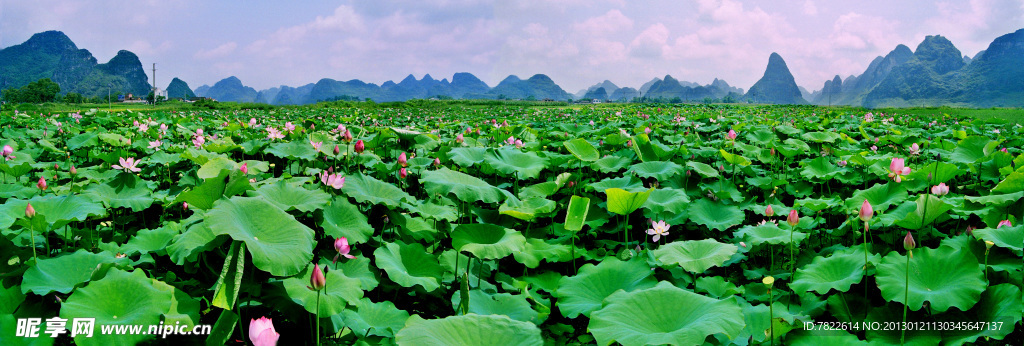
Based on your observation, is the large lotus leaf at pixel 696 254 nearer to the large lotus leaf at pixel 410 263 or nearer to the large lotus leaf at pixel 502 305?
the large lotus leaf at pixel 502 305

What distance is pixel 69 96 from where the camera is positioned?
44.5m

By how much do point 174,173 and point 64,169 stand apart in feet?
2.96

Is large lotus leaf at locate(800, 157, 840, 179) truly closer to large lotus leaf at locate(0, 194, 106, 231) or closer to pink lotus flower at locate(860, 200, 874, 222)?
pink lotus flower at locate(860, 200, 874, 222)

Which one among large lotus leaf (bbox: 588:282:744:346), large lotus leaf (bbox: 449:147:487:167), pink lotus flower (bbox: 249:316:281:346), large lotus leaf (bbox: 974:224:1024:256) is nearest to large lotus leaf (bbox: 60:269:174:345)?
pink lotus flower (bbox: 249:316:281:346)

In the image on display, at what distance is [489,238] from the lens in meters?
2.24

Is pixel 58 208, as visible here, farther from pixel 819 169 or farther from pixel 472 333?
pixel 819 169

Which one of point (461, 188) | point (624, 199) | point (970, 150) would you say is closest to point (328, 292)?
point (461, 188)

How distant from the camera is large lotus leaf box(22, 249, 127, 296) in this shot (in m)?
1.48

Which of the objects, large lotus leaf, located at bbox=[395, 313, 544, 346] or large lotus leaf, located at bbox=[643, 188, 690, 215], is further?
large lotus leaf, located at bbox=[643, 188, 690, 215]

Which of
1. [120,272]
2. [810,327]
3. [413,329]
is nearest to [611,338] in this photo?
[413,329]

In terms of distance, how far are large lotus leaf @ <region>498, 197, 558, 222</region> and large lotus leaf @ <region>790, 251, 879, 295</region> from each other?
1.05 metres

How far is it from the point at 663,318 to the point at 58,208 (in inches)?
93.8

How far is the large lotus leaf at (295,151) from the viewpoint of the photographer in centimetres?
348

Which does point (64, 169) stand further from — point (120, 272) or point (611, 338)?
point (611, 338)
